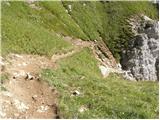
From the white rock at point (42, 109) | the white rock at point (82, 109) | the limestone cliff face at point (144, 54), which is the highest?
the white rock at point (82, 109)

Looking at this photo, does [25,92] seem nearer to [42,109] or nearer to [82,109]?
[42,109]

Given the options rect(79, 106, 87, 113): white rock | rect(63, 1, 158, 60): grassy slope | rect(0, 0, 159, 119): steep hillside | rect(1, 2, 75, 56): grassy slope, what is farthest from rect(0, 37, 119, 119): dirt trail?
rect(63, 1, 158, 60): grassy slope

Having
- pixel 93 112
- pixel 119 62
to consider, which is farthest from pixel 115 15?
pixel 93 112

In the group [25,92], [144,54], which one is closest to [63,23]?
[144,54]

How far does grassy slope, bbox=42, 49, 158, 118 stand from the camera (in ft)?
97.7

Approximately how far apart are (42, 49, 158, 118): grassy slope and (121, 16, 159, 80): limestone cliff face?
31.8 meters

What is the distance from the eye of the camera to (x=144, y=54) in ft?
241

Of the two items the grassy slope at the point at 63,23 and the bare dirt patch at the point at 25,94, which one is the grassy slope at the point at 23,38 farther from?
the bare dirt patch at the point at 25,94

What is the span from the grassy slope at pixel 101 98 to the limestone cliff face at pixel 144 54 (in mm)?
31775

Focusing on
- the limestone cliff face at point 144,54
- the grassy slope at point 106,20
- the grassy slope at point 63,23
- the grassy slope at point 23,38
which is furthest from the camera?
the grassy slope at point 106,20

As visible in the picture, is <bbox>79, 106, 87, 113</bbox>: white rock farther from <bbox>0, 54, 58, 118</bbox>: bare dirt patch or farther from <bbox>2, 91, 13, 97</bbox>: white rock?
<bbox>2, 91, 13, 97</bbox>: white rock

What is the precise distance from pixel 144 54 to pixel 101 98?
42.4 metres

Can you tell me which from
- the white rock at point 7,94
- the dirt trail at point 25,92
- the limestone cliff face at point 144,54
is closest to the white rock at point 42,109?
the dirt trail at point 25,92

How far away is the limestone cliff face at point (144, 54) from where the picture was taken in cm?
7144
